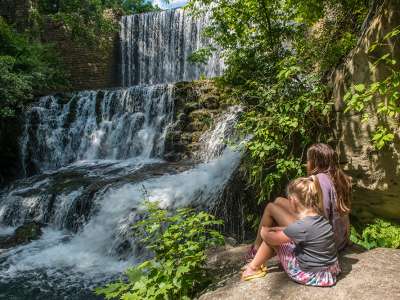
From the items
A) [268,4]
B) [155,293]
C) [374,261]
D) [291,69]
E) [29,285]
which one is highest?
[268,4]

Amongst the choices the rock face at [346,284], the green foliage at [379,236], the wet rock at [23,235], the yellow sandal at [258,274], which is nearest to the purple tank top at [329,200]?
the rock face at [346,284]

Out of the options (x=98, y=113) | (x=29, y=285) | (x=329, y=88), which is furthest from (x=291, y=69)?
(x=98, y=113)

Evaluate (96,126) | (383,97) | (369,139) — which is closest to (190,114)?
(96,126)

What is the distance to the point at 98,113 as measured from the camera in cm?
1229

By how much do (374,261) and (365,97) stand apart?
1.30 meters

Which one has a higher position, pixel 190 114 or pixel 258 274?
pixel 190 114

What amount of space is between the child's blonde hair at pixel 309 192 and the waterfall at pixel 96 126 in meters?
8.03

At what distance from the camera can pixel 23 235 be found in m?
7.41

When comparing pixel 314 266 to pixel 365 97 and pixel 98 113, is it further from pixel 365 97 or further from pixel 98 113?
pixel 98 113

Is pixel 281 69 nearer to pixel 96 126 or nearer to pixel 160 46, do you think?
pixel 96 126

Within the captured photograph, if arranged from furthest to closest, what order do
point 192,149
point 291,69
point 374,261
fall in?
point 192,149 → point 291,69 → point 374,261

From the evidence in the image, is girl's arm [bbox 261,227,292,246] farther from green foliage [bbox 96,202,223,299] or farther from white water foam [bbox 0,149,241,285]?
white water foam [bbox 0,149,241,285]

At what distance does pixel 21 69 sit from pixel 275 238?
43.3 ft

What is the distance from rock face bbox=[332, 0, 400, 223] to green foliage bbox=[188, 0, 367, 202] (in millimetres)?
266
